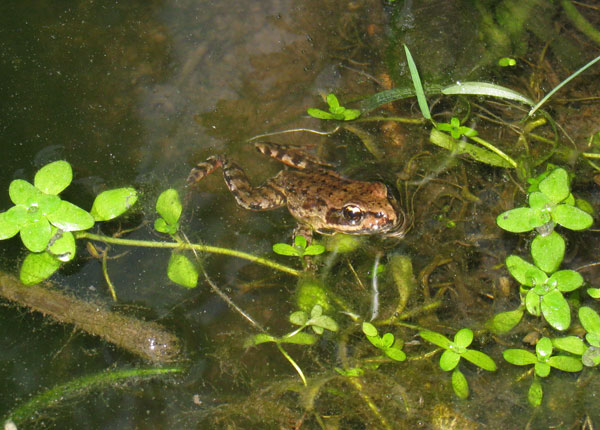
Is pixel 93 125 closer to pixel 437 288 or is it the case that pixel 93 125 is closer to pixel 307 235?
pixel 307 235

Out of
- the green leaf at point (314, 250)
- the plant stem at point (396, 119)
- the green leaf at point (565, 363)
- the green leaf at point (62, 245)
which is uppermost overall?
the plant stem at point (396, 119)

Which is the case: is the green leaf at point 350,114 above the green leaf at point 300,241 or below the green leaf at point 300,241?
above

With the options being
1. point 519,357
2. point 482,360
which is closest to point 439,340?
point 482,360

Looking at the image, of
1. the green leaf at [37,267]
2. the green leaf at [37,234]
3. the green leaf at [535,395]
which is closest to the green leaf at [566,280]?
the green leaf at [535,395]

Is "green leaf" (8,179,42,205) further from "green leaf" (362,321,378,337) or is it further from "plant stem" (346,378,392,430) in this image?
"plant stem" (346,378,392,430)

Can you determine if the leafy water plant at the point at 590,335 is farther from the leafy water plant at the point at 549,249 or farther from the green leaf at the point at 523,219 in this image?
the green leaf at the point at 523,219

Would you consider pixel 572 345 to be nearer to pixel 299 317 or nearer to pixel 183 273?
pixel 299 317

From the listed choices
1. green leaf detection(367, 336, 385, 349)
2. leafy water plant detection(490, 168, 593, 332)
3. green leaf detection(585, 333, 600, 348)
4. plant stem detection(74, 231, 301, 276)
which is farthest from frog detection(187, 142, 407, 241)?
green leaf detection(585, 333, 600, 348)
